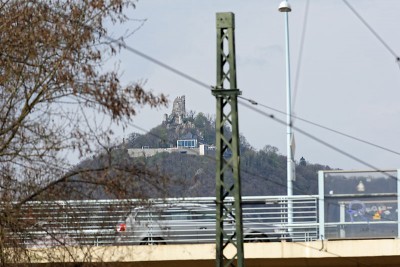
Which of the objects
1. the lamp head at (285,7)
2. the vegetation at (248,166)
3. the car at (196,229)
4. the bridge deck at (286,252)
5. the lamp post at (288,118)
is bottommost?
the bridge deck at (286,252)

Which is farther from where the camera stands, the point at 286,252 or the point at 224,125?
the point at 286,252

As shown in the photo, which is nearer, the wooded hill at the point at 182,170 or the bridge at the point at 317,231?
the wooded hill at the point at 182,170

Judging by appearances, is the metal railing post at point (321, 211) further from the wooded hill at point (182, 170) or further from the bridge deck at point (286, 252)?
the wooded hill at point (182, 170)

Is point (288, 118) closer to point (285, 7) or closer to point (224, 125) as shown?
point (285, 7)

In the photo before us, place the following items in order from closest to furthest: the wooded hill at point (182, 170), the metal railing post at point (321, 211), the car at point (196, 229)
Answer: the wooded hill at point (182, 170)
the car at point (196, 229)
the metal railing post at point (321, 211)

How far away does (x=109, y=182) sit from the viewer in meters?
22.2

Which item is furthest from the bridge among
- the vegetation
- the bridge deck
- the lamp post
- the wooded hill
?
the vegetation

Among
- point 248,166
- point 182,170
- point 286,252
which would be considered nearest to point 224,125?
point 286,252

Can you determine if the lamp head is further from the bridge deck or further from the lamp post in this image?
the bridge deck

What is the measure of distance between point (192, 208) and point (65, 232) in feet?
29.8

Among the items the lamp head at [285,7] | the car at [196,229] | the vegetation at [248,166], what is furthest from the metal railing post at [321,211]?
the vegetation at [248,166]

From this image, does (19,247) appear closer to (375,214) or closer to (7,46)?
(7,46)

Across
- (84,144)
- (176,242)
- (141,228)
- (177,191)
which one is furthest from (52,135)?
(176,242)

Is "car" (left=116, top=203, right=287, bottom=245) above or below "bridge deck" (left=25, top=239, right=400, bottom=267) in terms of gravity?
above
